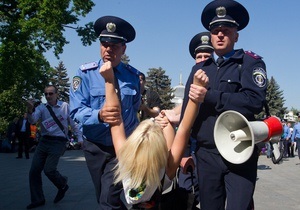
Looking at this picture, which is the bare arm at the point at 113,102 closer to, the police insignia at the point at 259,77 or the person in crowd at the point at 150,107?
the police insignia at the point at 259,77

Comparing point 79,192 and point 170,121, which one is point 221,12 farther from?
point 79,192

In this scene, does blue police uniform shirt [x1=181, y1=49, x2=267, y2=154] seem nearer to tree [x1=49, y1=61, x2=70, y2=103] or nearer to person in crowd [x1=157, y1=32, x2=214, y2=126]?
person in crowd [x1=157, y1=32, x2=214, y2=126]

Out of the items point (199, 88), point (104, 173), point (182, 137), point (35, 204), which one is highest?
point (199, 88)

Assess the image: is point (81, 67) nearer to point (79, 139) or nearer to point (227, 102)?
point (227, 102)

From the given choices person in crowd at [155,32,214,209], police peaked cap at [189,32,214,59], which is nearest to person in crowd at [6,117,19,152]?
police peaked cap at [189,32,214,59]

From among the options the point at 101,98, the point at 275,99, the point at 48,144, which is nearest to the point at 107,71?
the point at 101,98

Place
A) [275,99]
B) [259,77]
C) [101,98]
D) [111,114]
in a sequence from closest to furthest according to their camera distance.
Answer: [259,77] < [111,114] < [101,98] < [275,99]

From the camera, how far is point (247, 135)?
292 cm

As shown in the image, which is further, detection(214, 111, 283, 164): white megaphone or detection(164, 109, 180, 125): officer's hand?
detection(164, 109, 180, 125): officer's hand

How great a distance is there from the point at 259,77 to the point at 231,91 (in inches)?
9.7

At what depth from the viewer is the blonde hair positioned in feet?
9.71

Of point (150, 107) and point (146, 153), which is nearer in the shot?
point (146, 153)

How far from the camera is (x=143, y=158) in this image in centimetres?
295

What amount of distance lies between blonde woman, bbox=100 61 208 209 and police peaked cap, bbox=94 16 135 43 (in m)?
0.62
